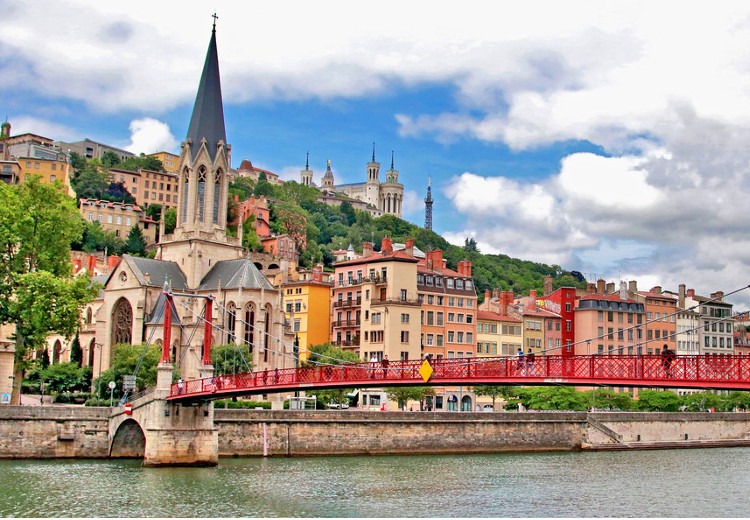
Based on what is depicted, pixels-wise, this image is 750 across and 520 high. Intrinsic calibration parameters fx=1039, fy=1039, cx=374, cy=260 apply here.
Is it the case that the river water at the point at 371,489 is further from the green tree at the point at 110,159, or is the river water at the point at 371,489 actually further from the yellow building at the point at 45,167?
the green tree at the point at 110,159

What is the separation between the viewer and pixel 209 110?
81500 millimetres

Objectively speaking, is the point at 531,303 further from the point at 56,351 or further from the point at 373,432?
the point at 56,351

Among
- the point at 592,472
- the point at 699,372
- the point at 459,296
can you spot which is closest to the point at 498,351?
the point at 459,296

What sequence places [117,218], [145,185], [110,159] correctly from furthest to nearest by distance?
[110,159] < [145,185] < [117,218]

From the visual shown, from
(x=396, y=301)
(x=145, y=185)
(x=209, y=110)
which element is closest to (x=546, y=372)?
(x=396, y=301)

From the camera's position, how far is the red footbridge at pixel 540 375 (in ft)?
93.2

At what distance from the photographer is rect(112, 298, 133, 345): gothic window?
7325 cm

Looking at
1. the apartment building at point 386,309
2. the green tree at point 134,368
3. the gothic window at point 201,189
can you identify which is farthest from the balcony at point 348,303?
the green tree at point 134,368

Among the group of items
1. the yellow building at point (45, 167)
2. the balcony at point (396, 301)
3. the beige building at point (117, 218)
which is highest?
the yellow building at point (45, 167)

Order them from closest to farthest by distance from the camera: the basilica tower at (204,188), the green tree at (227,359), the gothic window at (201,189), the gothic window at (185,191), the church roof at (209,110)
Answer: the green tree at (227,359) < the basilica tower at (204,188) < the gothic window at (201,189) < the gothic window at (185,191) < the church roof at (209,110)

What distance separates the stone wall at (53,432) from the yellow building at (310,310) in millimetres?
36188

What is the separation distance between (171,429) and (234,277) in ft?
103

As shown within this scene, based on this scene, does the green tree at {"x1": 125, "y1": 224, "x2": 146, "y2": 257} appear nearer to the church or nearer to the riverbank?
the church

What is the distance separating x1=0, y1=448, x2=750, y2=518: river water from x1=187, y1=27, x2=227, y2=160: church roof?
37097mm
